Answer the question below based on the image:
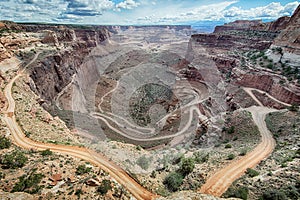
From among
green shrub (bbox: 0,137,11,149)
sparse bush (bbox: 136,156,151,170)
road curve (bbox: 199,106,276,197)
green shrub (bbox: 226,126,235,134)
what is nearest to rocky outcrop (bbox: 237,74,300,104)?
road curve (bbox: 199,106,276,197)

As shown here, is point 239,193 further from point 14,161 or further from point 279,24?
point 279,24

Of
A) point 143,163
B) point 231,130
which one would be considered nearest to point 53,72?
point 143,163

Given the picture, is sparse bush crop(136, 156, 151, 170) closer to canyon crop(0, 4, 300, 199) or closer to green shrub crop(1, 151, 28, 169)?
canyon crop(0, 4, 300, 199)

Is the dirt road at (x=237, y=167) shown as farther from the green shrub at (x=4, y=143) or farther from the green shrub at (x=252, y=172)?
the green shrub at (x=4, y=143)

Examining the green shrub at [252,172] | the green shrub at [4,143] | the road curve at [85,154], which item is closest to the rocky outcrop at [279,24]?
the green shrub at [252,172]

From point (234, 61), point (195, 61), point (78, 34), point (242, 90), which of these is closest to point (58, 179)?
point (242, 90)

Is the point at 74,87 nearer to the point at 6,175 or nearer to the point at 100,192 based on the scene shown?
the point at 6,175

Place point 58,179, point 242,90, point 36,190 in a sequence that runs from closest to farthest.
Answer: point 36,190 < point 58,179 < point 242,90
